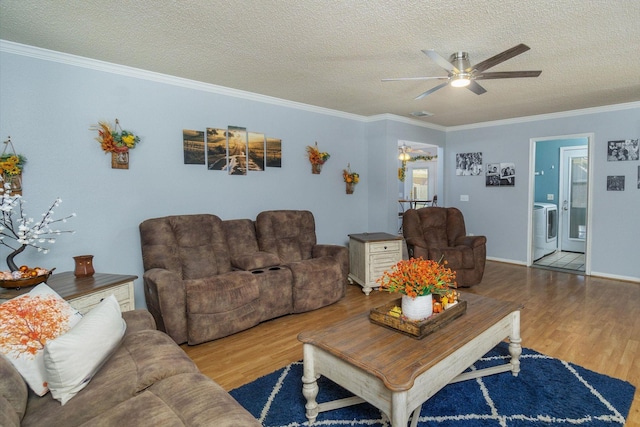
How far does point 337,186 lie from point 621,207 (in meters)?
4.01

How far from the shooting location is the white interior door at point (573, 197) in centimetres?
650

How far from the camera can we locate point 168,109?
3.54 m

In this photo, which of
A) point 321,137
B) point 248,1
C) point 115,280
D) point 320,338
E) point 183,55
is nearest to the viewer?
point 320,338

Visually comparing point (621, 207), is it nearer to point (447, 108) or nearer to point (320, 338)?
point (447, 108)

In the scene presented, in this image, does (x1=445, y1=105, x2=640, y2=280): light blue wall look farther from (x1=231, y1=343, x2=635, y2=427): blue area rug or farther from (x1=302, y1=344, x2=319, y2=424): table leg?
(x1=302, y1=344, x2=319, y2=424): table leg

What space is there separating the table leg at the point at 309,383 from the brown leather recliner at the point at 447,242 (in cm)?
278

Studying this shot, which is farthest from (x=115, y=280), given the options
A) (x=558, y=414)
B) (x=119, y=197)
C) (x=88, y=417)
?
(x=558, y=414)

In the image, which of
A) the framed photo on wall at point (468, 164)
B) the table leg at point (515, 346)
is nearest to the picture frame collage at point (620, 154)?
the framed photo on wall at point (468, 164)

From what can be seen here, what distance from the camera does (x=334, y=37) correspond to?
8.51 feet

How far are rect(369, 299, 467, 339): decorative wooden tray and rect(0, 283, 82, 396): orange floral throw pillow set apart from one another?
164cm

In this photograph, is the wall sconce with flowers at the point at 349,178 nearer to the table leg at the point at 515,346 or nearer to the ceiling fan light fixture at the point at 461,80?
the ceiling fan light fixture at the point at 461,80

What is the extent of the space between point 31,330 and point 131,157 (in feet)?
7.22

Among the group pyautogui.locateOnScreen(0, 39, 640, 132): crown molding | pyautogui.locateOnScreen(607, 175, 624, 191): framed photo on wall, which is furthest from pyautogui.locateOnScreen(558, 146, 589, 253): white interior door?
pyautogui.locateOnScreen(607, 175, 624, 191): framed photo on wall

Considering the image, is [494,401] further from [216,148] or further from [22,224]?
[22,224]
